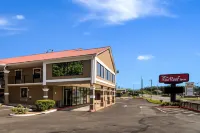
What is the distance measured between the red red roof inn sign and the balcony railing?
61.3 ft

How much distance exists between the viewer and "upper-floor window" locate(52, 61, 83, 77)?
3106 centimetres

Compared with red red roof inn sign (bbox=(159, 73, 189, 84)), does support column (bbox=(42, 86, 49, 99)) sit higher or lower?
lower

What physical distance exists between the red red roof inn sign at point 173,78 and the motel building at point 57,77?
8.72 metres

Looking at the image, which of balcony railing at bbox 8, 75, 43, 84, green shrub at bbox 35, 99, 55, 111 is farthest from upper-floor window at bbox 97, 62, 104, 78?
balcony railing at bbox 8, 75, 43, 84

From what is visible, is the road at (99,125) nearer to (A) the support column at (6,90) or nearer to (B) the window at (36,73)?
(A) the support column at (6,90)

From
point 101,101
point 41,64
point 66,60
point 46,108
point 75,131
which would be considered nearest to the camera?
point 75,131

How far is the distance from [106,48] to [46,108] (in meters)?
12.4

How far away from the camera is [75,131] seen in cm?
1525

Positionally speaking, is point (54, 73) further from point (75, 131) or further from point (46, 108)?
point (75, 131)

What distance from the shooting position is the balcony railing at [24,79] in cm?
3659

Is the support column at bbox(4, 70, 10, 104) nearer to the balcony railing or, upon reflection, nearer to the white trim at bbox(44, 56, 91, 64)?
the balcony railing

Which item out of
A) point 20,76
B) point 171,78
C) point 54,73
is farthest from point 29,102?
point 171,78

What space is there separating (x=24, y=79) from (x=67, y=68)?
341 inches

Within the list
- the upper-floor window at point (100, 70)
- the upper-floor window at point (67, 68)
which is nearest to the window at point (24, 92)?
the upper-floor window at point (67, 68)
